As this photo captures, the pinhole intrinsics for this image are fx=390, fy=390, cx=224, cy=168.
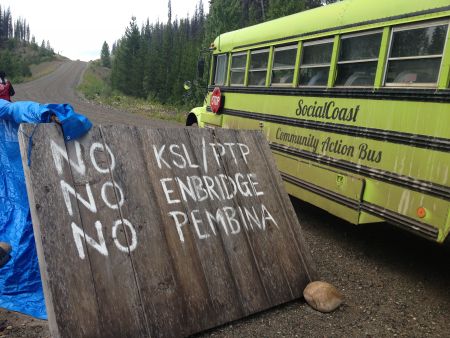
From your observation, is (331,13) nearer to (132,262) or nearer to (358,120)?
(358,120)

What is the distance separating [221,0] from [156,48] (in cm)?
1501

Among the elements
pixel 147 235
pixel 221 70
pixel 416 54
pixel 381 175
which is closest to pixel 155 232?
pixel 147 235

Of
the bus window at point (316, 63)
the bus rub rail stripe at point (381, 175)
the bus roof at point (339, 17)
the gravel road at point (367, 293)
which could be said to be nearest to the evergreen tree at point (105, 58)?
the bus roof at point (339, 17)

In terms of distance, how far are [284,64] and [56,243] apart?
3788 mm

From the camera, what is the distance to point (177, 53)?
4362cm

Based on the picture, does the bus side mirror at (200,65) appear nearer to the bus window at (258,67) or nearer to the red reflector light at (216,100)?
the red reflector light at (216,100)

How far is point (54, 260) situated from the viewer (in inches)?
80.8

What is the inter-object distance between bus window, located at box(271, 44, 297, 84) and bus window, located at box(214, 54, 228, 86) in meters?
1.72

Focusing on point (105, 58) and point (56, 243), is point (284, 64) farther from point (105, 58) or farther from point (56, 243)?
point (105, 58)

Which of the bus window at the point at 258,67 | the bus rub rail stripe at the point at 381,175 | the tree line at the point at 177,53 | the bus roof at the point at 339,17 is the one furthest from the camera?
the tree line at the point at 177,53

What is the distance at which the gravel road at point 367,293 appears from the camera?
2600 millimetres

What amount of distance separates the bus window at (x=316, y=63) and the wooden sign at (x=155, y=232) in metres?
1.71

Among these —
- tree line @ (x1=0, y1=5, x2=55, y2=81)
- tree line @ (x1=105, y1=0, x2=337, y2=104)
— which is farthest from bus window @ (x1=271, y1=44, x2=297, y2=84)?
tree line @ (x1=0, y1=5, x2=55, y2=81)

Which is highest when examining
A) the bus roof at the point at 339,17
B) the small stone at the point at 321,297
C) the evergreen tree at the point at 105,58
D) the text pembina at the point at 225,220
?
the evergreen tree at the point at 105,58
